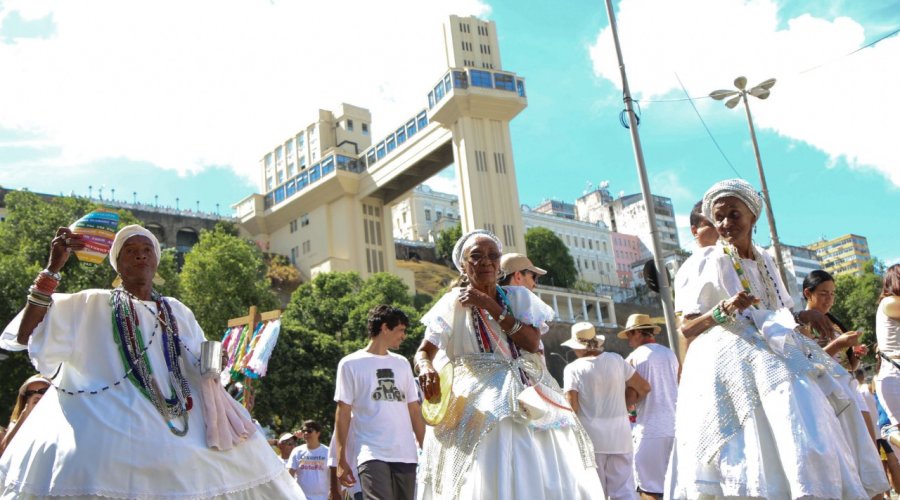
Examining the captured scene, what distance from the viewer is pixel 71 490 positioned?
379cm

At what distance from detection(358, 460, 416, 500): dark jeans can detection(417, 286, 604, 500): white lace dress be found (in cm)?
189

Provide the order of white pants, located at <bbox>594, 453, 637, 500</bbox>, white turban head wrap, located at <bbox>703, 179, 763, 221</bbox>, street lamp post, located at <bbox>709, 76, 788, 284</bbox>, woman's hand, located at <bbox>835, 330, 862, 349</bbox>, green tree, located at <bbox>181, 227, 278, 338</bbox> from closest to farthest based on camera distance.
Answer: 1. white turban head wrap, located at <bbox>703, 179, 763, 221</bbox>
2. woman's hand, located at <bbox>835, 330, 862, 349</bbox>
3. white pants, located at <bbox>594, 453, 637, 500</bbox>
4. street lamp post, located at <bbox>709, 76, 788, 284</bbox>
5. green tree, located at <bbox>181, 227, 278, 338</bbox>

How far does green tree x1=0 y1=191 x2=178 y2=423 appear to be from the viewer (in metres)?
29.9

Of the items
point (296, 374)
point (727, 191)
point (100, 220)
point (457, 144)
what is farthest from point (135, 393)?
point (457, 144)

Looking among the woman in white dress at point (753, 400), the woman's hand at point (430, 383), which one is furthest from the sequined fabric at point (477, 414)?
the woman in white dress at point (753, 400)

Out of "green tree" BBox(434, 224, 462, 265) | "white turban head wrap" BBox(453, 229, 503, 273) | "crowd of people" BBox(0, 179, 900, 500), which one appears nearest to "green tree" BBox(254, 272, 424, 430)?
"white turban head wrap" BBox(453, 229, 503, 273)

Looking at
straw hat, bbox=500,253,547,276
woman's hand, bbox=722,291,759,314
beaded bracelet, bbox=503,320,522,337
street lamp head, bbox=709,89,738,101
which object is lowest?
woman's hand, bbox=722,291,759,314

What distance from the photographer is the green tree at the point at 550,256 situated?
3255 inches

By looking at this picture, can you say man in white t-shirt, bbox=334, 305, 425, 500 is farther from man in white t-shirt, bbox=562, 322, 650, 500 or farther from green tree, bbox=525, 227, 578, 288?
green tree, bbox=525, 227, 578, 288

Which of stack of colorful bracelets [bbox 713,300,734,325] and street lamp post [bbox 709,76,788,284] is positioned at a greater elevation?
street lamp post [bbox 709,76,788,284]

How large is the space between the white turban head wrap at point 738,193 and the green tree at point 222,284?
→ 41429 mm

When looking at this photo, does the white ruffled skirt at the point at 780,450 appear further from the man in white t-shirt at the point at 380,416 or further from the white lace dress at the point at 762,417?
the man in white t-shirt at the point at 380,416

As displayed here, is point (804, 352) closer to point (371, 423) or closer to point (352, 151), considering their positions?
point (371, 423)

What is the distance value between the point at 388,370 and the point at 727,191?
336 centimetres
